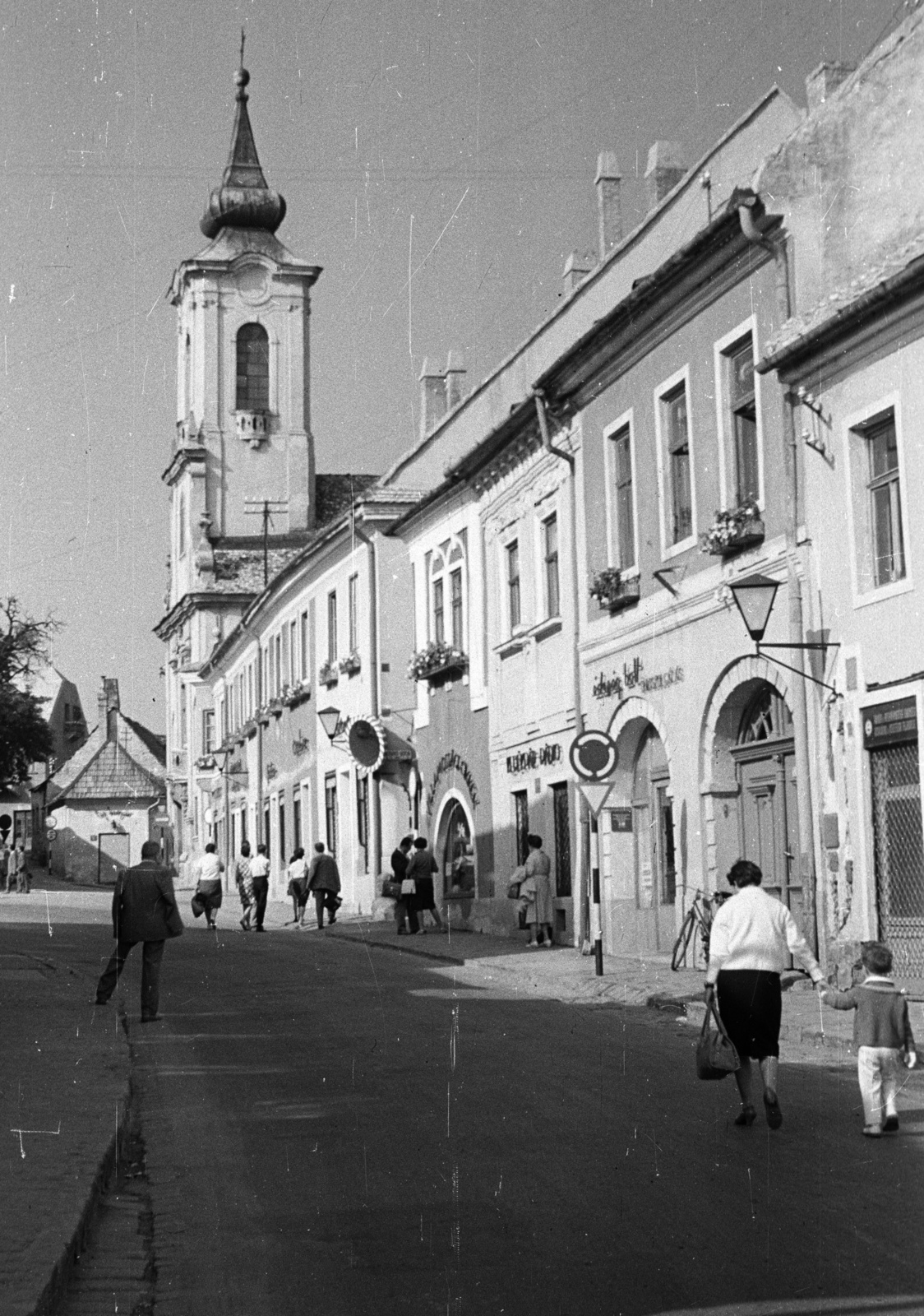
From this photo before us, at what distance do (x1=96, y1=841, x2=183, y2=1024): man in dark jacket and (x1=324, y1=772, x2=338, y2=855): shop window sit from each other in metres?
25.3

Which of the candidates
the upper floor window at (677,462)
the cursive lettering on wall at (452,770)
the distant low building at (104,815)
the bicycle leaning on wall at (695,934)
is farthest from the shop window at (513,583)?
the distant low building at (104,815)

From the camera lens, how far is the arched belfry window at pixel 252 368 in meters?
70.5

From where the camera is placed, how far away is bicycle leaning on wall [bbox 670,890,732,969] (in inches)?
782

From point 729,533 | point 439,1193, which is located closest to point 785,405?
point 729,533

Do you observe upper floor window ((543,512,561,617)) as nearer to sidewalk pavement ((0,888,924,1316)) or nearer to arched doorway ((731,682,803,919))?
sidewalk pavement ((0,888,924,1316))

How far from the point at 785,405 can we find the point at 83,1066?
1006cm

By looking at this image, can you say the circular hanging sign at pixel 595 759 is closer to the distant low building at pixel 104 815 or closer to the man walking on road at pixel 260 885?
the man walking on road at pixel 260 885

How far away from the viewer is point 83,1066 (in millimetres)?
12719

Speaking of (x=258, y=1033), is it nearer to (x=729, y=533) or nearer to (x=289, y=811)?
(x=729, y=533)

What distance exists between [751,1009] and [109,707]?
294 ft

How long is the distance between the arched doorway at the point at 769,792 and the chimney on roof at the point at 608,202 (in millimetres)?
13928

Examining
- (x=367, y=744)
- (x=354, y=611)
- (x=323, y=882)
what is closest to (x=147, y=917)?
(x=323, y=882)

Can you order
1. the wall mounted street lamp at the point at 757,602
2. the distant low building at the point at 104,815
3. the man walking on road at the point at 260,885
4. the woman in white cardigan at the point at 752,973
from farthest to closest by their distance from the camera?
the distant low building at the point at 104,815 < the man walking on road at the point at 260,885 < the wall mounted street lamp at the point at 757,602 < the woman in white cardigan at the point at 752,973

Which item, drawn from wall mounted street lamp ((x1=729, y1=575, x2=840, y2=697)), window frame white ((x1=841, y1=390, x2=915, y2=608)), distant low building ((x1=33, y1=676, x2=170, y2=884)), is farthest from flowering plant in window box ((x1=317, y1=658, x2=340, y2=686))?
distant low building ((x1=33, y1=676, x2=170, y2=884))
